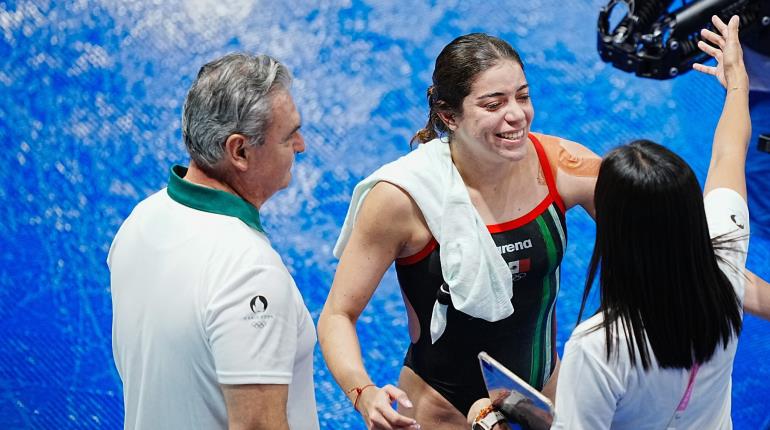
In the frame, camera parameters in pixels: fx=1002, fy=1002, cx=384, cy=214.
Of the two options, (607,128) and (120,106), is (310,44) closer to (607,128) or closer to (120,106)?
(120,106)

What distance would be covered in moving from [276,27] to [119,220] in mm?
1259

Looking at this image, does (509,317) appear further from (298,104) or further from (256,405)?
(298,104)

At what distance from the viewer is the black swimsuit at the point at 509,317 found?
2.27 m

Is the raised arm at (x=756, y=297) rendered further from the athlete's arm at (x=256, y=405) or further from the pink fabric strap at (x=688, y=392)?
the athlete's arm at (x=256, y=405)

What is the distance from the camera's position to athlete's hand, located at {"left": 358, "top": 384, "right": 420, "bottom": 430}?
6.17 feet

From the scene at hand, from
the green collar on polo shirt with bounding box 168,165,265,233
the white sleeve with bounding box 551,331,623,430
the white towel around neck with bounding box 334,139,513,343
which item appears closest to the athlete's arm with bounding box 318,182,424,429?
the white towel around neck with bounding box 334,139,513,343

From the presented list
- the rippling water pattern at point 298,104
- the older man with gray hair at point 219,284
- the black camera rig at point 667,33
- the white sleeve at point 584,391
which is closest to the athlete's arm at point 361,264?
the older man with gray hair at point 219,284

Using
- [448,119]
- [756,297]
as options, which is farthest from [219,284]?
[756,297]

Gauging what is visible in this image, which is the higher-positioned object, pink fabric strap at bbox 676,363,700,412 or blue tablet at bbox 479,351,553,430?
pink fabric strap at bbox 676,363,700,412

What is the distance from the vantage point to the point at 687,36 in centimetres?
379

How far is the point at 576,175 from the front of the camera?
2.32 meters

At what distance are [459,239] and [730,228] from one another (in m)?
0.63

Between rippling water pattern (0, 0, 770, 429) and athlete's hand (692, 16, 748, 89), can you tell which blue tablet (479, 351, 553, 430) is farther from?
rippling water pattern (0, 0, 770, 429)

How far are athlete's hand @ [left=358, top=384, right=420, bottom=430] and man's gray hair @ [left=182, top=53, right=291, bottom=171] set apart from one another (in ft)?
1.82
